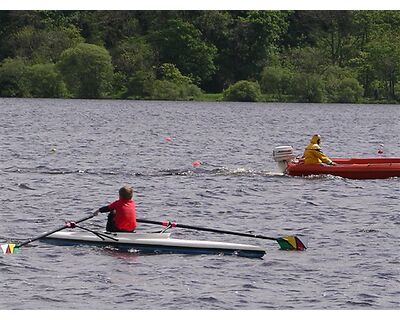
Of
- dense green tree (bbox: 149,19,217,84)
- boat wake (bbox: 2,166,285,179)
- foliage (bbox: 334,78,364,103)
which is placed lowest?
foliage (bbox: 334,78,364,103)

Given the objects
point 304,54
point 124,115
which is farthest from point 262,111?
point 304,54

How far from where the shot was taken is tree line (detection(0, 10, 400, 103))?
10681 cm

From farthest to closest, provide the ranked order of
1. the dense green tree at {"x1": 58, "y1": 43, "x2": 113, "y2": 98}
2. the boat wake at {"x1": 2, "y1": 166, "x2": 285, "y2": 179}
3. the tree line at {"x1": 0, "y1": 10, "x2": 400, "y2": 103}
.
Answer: the tree line at {"x1": 0, "y1": 10, "x2": 400, "y2": 103}
the dense green tree at {"x1": 58, "y1": 43, "x2": 113, "y2": 98}
the boat wake at {"x1": 2, "y1": 166, "x2": 285, "y2": 179}

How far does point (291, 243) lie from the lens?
23.5 metres

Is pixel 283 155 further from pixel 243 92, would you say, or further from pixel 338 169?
pixel 243 92

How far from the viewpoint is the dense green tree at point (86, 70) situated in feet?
339

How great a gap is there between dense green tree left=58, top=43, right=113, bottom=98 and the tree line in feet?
0.35

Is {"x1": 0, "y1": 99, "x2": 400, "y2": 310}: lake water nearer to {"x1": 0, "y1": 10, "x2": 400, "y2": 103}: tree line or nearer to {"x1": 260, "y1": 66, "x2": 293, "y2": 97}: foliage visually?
{"x1": 0, "y1": 10, "x2": 400, "y2": 103}: tree line

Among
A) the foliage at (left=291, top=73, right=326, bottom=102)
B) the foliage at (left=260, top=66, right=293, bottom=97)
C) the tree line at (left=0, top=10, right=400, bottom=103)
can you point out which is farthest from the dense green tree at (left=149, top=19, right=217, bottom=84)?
the foliage at (left=291, top=73, right=326, bottom=102)

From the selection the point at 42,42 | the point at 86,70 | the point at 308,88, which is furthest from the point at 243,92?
the point at 42,42

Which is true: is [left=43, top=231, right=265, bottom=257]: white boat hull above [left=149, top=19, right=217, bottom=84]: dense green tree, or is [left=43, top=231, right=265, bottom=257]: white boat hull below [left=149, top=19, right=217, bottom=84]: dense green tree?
below

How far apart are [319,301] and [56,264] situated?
5.34 metres
